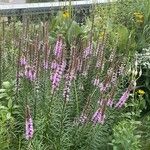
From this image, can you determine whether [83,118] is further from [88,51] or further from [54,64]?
[88,51]

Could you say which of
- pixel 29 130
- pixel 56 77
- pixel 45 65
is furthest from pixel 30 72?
pixel 29 130

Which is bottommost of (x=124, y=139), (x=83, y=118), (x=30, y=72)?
(x=124, y=139)

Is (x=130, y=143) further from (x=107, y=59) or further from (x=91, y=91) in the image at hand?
(x=107, y=59)

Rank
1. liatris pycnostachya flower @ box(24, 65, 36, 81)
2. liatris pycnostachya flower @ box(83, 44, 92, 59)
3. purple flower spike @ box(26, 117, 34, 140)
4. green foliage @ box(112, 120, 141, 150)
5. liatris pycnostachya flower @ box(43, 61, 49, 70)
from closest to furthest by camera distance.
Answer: purple flower spike @ box(26, 117, 34, 140)
green foliage @ box(112, 120, 141, 150)
liatris pycnostachya flower @ box(24, 65, 36, 81)
liatris pycnostachya flower @ box(43, 61, 49, 70)
liatris pycnostachya flower @ box(83, 44, 92, 59)

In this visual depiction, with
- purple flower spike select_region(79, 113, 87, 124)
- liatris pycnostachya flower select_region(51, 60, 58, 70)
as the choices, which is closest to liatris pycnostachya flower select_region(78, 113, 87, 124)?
purple flower spike select_region(79, 113, 87, 124)

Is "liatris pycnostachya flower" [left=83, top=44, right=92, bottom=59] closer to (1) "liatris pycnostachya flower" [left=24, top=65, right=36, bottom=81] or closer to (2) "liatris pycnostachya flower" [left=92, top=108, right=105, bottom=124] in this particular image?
(1) "liatris pycnostachya flower" [left=24, top=65, right=36, bottom=81]

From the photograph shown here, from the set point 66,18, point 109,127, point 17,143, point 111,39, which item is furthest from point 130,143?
point 66,18

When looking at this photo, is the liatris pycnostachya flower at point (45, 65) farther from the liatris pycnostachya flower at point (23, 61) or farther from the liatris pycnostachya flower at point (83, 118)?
the liatris pycnostachya flower at point (83, 118)

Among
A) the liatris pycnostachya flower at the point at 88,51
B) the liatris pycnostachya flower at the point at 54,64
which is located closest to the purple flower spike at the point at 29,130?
the liatris pycnostachya flower at the point at 54,64

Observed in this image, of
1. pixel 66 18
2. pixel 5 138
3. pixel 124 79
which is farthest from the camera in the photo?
pixel 66 18

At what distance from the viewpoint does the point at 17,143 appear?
15.3 ft

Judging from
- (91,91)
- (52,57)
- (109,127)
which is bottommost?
(109,127)

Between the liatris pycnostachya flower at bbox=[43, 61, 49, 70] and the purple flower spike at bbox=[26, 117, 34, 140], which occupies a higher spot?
the liatris pycnostachya flower at bbox=[43, 61, 49, 70]

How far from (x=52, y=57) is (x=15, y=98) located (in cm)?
54
